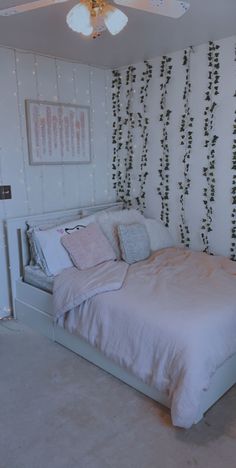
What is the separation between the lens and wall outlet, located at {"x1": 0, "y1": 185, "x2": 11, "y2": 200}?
2908 mm

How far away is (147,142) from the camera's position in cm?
346

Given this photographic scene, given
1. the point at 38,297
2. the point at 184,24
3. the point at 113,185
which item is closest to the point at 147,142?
the point at 113,185

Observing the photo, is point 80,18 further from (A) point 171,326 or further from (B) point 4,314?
(B) point 4,314

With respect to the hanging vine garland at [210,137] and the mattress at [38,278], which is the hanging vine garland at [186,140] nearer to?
the hanging vine garland at [210,137]

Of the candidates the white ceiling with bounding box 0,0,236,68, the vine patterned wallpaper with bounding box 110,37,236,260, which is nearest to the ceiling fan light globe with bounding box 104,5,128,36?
the white ceiling with bounding box 0,0,236,68

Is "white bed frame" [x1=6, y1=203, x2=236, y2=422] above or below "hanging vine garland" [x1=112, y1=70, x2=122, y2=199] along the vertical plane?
below

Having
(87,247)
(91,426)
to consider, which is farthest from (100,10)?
(91,426)

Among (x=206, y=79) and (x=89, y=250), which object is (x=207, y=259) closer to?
(x=89, y=250)

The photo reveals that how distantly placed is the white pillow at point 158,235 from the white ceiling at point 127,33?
1.49 meters

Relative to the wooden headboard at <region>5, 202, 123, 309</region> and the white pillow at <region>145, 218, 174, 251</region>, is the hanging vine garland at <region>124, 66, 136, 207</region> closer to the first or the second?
the white pillow at <region>145, 218, 174, 251</region>

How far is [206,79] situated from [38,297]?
228cm

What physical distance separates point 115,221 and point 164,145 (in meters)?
0.88

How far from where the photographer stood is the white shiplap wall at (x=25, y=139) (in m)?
2.88

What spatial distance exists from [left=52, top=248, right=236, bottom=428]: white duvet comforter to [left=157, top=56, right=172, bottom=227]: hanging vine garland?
38.7 inches
